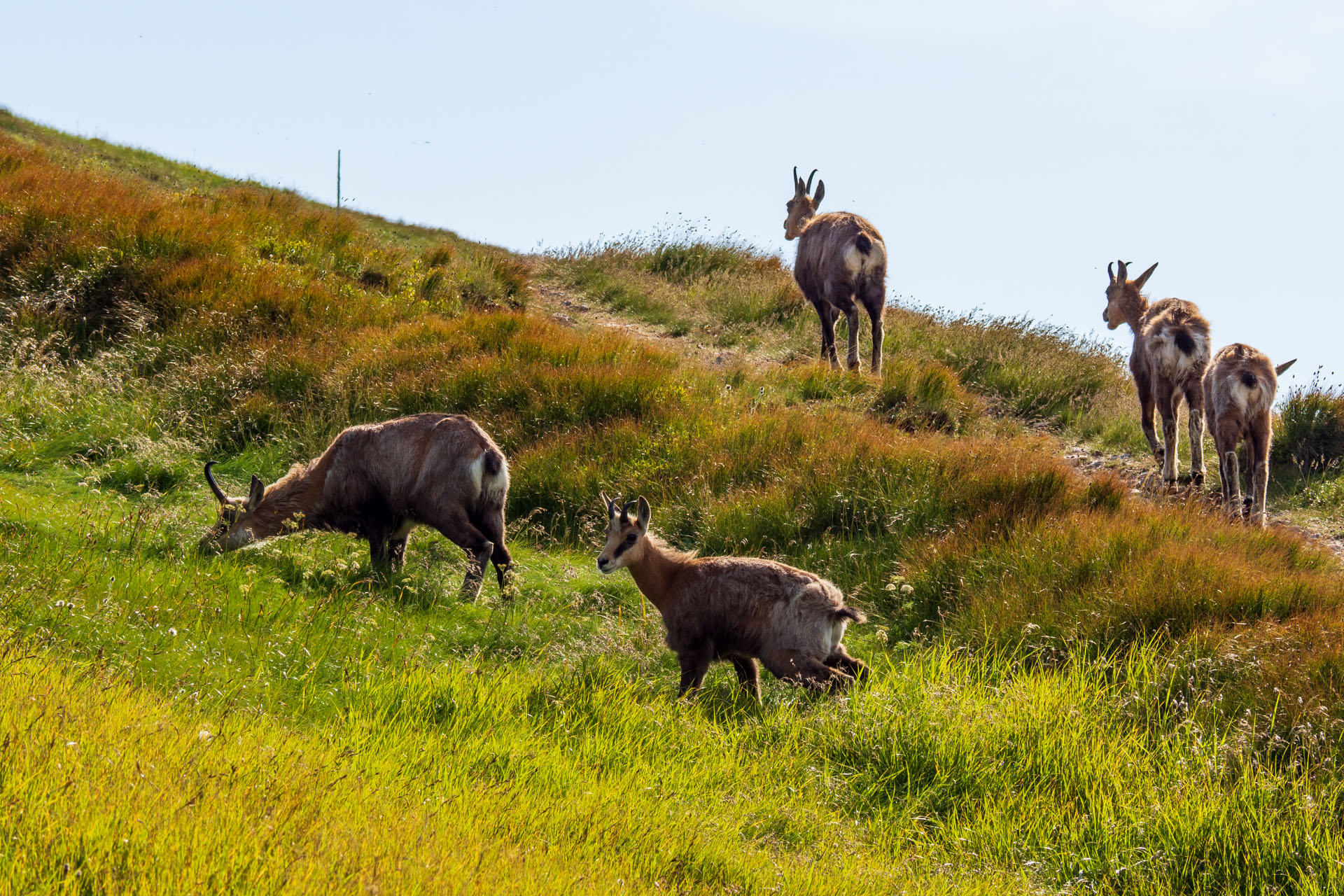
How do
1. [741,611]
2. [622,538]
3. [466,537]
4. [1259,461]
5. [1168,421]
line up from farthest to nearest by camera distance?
[1168,421]
[1259,461]
[466,537]
[622,538]
[741,611]

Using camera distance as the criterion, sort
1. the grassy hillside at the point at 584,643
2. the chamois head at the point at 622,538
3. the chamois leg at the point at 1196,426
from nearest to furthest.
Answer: the grassy hillside at the point at 584,643 < the chamois head at the point at 622,538 < the chamois leg at the point at 1196,426

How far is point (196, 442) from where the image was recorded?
1137 cm

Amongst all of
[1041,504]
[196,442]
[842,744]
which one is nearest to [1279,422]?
[1041,504]

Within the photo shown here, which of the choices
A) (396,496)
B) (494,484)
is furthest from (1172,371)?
(396,496)

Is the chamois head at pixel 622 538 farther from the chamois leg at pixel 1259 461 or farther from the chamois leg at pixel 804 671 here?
the chamois leg at pixel 1259 461

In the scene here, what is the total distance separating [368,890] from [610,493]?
284 inches

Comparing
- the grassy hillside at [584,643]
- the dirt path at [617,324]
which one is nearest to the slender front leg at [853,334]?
the grassy hillside at [584,643]

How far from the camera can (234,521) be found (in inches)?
324

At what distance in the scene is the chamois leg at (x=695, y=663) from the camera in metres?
6.63

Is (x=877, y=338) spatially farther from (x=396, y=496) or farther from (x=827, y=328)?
(x=396, y=496)

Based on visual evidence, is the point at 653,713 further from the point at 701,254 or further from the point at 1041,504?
the point at 701,254

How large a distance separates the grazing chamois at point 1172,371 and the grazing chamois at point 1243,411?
2.25 ft

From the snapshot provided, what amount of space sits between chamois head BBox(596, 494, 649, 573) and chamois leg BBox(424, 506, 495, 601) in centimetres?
134

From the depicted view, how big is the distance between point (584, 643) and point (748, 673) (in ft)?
3.75
